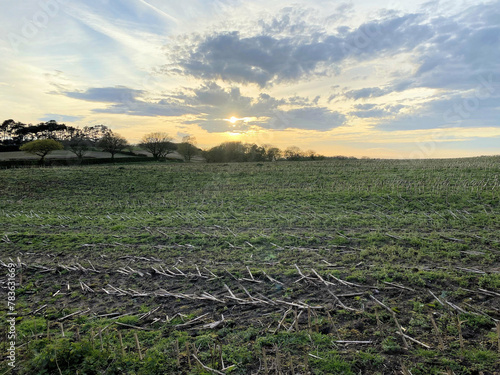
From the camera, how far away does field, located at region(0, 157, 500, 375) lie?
187 inches

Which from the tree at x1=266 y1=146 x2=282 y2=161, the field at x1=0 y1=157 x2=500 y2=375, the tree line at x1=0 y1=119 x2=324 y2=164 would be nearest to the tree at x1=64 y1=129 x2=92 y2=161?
the tree line at x1=0 y1=119 x2=324 y2=164

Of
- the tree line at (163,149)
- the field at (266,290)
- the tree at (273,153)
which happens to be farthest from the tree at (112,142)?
the field at (266,290)

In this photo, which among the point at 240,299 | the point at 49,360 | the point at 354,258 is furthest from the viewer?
the point at 354,258

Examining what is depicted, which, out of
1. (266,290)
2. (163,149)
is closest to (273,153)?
(163,149)

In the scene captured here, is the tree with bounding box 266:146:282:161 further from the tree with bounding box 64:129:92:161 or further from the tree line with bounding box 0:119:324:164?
the tree with bounding box 64:129:92:161

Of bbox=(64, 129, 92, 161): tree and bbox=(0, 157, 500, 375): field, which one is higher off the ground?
bbox=(64, 129, 92, 161): tree

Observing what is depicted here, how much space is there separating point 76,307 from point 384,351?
6210 mm

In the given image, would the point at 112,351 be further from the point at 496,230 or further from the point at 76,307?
the point at 496,230

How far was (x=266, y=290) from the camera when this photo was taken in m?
6.97

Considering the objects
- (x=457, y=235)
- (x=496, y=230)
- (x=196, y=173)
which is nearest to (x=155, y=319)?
(x=457, y=235)

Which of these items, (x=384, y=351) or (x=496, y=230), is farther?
(x=496, y=230)

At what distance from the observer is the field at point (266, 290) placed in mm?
4750

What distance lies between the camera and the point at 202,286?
7371 mm

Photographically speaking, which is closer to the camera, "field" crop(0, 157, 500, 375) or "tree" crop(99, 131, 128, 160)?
"field" crop(0, 157, 500, 375)
